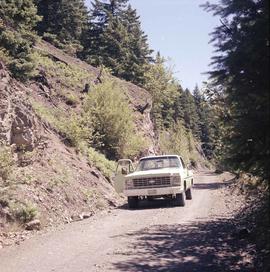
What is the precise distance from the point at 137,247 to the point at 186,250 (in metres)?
A: 1.03

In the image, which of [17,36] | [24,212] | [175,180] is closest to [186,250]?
[24,212]

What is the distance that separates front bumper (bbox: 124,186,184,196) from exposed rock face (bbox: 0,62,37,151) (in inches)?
157

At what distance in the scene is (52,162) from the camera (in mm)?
16172

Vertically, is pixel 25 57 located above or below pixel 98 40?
below

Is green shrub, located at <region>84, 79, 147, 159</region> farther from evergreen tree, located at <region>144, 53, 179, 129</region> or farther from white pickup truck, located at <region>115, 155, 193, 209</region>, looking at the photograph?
evergreen tree, located at <region>144, 53, 179, 129</region>

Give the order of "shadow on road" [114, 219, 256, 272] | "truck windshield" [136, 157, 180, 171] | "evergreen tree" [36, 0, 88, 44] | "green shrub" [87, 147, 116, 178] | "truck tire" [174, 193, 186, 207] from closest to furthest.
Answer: "shadow on road" [114, 219, 256, 272]
"truck tire" [174, 193, 186, 207]
"truck windshield" [136, 157, 180, 171]
"green shrub" [87, 147, 116, 178]
"evergreen tree" [36, 0, 88, 44]

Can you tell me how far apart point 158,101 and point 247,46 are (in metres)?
53.9

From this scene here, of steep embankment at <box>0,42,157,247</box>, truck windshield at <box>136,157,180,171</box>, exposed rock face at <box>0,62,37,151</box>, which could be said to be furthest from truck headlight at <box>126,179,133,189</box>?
exposed rock face at <box>0,62,37,151</box>

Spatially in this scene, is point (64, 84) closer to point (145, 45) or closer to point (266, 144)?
point (266, 144)

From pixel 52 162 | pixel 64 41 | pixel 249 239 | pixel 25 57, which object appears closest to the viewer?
pixel 249 239

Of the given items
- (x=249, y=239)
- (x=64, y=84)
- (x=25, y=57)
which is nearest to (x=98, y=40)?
(x=64, y=84)

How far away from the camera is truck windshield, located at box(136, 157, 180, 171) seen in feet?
56.4

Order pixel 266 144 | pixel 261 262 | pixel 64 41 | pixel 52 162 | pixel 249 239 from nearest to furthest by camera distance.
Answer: pixel 266 144, pixel 261 262, pixel 249 239, pixel 52 162, pixel 64 41

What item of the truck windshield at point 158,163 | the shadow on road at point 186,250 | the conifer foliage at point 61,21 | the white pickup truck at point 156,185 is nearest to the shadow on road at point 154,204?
the white pickup truck at point 156,185
